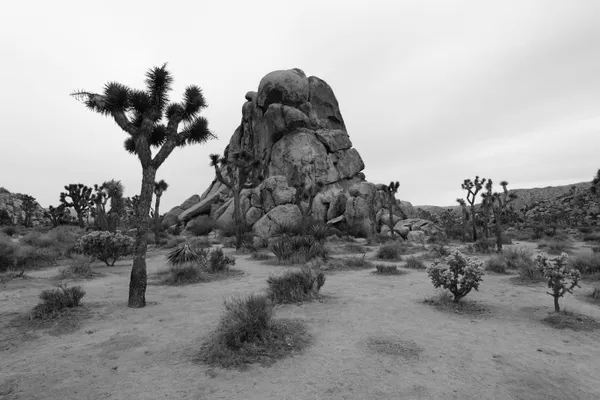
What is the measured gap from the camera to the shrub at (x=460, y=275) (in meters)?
7.75

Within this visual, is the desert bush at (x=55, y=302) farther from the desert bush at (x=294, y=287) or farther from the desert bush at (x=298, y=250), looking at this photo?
the desert bush at (x=298, y=250)

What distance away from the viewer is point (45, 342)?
18.7ft

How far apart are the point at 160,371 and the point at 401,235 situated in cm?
2973

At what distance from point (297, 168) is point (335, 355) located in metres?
35.5

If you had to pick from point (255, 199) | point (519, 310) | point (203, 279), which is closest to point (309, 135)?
point (255, 199)

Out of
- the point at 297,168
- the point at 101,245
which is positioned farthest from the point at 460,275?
the point at 297,168

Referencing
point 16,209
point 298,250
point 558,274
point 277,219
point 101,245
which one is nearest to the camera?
point 558,274

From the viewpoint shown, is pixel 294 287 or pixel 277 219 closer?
pixel 294 287

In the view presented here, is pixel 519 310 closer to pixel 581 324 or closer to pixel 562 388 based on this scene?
pixel 581 324

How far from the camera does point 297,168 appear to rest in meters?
40.0

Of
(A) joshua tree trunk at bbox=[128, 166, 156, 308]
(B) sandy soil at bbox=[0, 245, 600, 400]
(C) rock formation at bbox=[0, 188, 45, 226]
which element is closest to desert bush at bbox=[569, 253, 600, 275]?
(B) sandy soil at bbox=[0, 245, 600, 400]

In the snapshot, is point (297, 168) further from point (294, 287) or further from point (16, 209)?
point (16, 209)

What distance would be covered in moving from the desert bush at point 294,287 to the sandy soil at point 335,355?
0.41m

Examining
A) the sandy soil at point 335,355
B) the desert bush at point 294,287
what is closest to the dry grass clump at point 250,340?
the sandy soil at point 335,355
